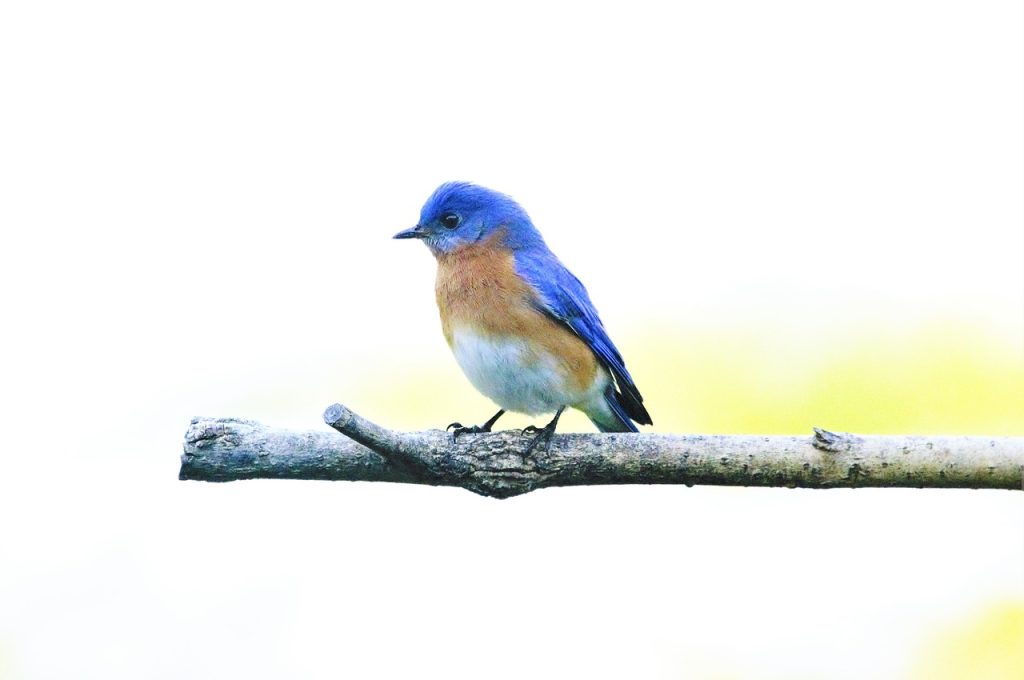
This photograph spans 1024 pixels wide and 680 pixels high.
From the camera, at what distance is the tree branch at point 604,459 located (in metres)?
3.75

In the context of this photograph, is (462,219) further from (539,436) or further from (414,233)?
(539,436)

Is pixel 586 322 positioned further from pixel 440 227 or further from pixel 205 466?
pixel 205 466

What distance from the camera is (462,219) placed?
5301mm

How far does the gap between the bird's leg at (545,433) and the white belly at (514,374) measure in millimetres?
96

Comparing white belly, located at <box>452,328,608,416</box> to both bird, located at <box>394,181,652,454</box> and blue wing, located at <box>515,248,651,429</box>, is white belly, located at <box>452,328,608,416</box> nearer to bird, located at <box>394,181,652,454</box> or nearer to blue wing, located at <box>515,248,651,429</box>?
bird, located at <box>394,181,652,454</box>

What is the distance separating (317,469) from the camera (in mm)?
3967

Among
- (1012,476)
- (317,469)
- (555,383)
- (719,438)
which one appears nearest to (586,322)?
(555,383)

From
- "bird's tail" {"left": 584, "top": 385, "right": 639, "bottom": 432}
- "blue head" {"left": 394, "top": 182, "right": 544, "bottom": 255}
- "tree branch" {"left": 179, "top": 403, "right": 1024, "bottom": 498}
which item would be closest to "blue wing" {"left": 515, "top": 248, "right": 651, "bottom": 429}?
"bird's tail" {"left": 584, "top": 385, "right": 639, "bottom": 432}

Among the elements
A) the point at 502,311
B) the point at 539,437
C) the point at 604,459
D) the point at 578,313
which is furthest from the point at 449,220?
the point at 604,459

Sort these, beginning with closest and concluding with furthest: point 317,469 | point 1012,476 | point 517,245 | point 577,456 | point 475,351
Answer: point 1012,476 → point 317,469 → point 577,456 → point 475,351 → point 517,245

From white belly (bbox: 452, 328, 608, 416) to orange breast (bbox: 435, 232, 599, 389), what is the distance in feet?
0.10

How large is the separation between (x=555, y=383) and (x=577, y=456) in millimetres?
639

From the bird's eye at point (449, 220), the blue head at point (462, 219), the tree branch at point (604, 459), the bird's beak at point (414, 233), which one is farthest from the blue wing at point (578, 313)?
the tree branch at point (604, 459)

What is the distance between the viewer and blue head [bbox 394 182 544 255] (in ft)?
17.3
